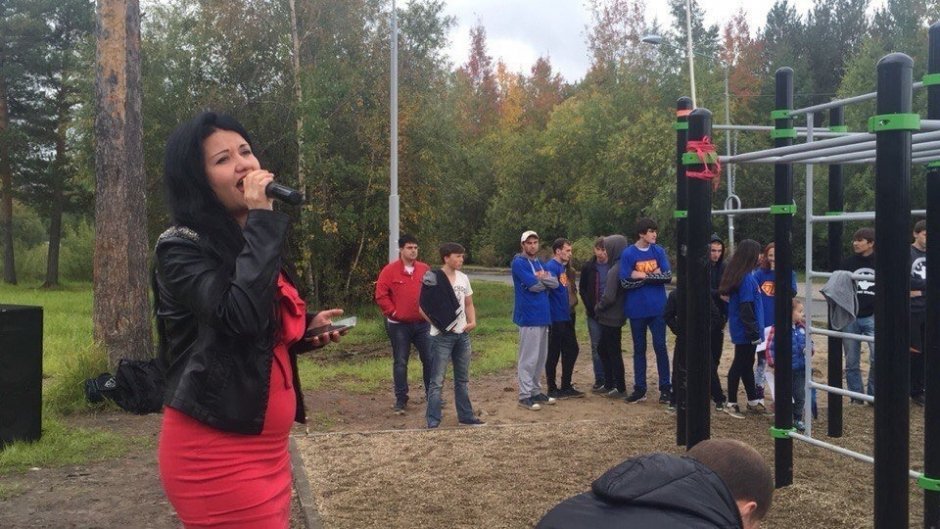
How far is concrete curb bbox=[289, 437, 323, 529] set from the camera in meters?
5.25

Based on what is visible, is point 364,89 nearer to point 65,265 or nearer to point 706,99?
point 706,99

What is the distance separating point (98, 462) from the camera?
6.92m

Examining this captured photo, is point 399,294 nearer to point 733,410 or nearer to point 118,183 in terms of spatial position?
point 118,183

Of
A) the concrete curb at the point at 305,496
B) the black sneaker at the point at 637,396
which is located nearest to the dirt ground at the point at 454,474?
the concrete curb at the point at 305,496

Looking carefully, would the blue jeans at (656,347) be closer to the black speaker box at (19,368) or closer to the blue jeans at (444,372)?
the blue jeans at (444,372)

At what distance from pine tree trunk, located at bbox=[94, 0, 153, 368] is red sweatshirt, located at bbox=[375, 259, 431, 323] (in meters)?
2.58

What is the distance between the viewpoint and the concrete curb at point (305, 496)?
17.2 feet

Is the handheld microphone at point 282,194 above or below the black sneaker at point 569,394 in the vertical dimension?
above

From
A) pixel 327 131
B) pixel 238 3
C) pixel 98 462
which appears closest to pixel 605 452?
pixel 98 462

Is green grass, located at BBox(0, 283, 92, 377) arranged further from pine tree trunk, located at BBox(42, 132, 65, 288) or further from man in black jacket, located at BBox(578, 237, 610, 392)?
man in black jacket, located at BBox(578, 237, 610, 392)

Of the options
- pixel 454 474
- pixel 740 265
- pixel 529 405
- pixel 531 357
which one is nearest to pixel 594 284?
pixel 531 357

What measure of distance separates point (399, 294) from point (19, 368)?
12.3ft

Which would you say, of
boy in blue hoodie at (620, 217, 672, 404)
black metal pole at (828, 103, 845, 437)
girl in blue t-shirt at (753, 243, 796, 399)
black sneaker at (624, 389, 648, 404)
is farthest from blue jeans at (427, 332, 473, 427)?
black metal pole at (828, 103, 845, 437)

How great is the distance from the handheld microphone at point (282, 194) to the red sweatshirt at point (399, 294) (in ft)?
23.1
